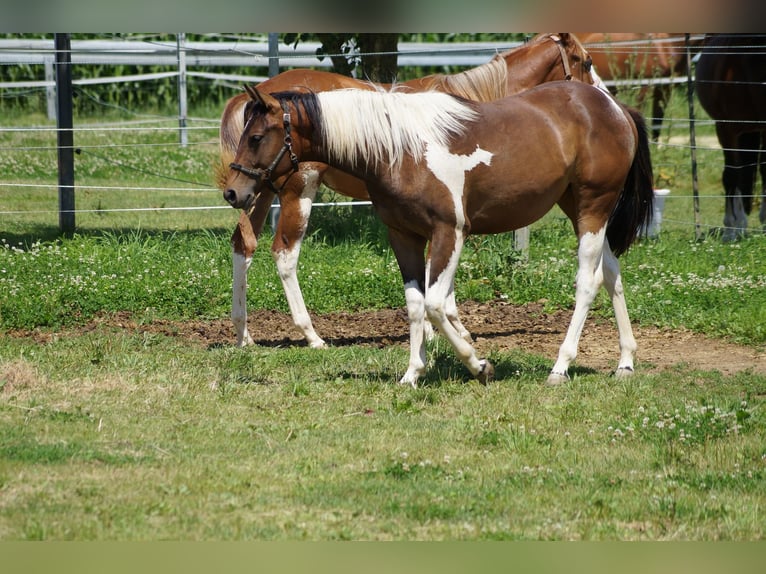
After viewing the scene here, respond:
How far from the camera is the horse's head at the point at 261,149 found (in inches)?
264

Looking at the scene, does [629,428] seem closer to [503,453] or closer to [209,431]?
[503,453]

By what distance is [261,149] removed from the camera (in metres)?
6.72

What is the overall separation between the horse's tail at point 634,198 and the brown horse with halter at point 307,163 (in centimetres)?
139

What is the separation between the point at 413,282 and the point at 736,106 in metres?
7.15

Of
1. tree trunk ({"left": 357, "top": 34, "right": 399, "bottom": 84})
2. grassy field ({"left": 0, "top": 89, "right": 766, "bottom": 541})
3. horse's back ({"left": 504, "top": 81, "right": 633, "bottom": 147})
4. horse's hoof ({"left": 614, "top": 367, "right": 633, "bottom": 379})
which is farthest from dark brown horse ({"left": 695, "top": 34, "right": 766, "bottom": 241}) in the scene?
horse's back ({"left": 504, "top": 81, "right": 633, "bottom": 147})

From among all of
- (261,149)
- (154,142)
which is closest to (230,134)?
(261,149)

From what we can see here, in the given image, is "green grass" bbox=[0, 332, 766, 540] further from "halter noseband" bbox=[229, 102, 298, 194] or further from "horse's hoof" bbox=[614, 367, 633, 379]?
"halter noseband" bbox=[229, 102, 298, 194]

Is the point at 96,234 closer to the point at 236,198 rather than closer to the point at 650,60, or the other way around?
the point at 236,198

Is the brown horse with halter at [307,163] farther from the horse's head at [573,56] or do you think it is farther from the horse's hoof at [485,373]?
the horse's hoof at [485,373]

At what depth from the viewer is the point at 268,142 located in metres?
6.71

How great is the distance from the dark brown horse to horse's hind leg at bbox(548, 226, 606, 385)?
5326 millimetres

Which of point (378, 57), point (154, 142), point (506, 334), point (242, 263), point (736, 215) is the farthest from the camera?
point (154, 142)

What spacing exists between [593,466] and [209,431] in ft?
7.21

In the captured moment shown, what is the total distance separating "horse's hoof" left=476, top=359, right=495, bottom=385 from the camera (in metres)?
7.23
